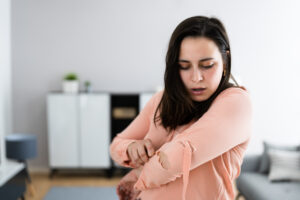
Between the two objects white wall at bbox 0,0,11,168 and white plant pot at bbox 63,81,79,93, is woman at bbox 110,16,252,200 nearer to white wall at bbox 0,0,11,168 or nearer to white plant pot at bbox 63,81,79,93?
white plant pot at bbox 63,81,79,93

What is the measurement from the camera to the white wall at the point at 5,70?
437cm

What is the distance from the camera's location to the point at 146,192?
863 millimetres

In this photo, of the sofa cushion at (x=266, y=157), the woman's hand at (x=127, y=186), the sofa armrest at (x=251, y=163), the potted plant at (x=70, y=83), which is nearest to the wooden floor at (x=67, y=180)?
the potted plant at (x=70, y=83)

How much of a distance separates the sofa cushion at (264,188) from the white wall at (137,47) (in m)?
1.35

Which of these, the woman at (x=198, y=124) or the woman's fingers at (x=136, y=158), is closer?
the woman at (x=198, y=124)

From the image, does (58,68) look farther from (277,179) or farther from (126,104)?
(277,179)

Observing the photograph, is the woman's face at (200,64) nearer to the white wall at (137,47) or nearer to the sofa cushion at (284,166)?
the sofa cushion at (284,166)

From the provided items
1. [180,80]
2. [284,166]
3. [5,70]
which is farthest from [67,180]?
[180,80]

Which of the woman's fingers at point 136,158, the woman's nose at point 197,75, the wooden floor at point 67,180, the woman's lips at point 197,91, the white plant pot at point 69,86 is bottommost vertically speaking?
the wooden floor at point 67,180

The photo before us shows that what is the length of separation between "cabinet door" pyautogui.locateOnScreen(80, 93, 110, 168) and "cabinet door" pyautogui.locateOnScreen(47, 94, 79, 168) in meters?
0.09

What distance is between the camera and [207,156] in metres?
0.77

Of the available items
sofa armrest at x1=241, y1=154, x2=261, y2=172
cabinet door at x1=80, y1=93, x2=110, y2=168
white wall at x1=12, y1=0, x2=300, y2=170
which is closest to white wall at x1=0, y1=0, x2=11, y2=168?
white wall at x1=12, y1=0, x2=300, y2=170

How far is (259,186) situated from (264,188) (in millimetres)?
65

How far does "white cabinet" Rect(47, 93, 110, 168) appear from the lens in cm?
433
